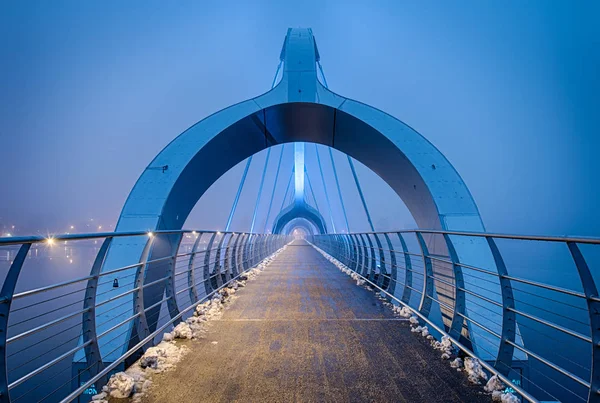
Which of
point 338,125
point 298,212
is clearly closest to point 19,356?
point 338,125

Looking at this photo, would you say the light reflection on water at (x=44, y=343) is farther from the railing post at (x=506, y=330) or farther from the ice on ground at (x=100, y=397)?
the railing post at (x=506, y=330)

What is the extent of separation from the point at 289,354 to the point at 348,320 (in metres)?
1.58

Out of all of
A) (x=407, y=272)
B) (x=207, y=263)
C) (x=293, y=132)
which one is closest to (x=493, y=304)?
(x=407, y=272)

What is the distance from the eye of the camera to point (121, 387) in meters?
2.52

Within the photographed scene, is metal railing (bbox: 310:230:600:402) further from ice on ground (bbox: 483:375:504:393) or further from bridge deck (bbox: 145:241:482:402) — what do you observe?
bridge deck (bbox: 145:241:482:402)

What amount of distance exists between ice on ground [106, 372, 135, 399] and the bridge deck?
167mm

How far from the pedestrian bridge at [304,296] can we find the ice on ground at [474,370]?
42mm

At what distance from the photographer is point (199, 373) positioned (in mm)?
2924

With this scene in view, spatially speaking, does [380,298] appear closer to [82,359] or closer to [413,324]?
[413,324]

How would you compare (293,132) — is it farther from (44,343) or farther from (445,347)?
(44,343)

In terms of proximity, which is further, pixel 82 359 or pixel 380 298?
pixel 380 298

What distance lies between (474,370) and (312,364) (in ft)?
4.50

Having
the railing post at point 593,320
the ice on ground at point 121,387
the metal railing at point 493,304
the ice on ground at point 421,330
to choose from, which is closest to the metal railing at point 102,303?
the ice on ground at point 121,387

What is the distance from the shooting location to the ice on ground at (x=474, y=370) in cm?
278
